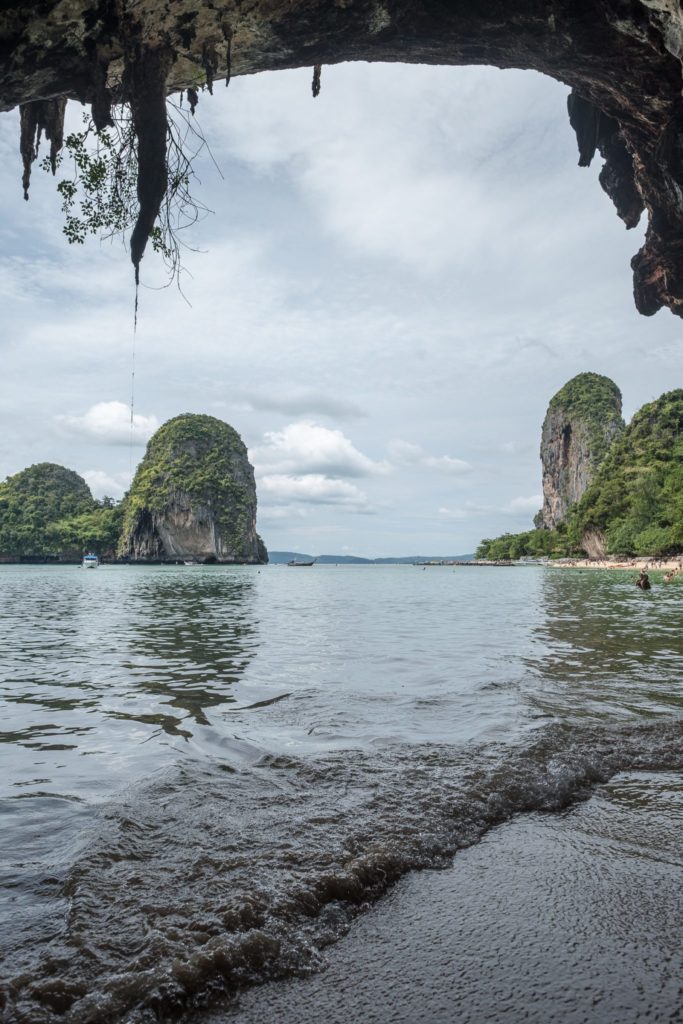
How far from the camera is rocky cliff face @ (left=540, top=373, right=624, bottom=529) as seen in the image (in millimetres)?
146875

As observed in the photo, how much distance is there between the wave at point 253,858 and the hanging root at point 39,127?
705 cm

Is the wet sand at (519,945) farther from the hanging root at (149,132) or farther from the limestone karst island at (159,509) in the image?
the limestone karst island at (159,509)

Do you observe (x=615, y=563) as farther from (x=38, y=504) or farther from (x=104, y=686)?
(x=38, y=504)

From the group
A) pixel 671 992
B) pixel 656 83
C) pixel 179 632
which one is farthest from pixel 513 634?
pixel 671 992

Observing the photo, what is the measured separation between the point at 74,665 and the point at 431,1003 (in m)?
10.3

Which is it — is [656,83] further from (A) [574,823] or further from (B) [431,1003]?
(B) [431,1003]

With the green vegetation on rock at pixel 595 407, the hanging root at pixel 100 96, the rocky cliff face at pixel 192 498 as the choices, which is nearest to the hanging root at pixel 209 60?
the hanging root at pixel 100 96

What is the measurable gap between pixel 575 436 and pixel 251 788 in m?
167

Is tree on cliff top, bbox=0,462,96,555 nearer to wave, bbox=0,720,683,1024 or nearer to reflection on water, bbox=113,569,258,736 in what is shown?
reflection on water, bbox=113,569,258,736

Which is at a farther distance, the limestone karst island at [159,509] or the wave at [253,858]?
the limestone karst island at [159,509]

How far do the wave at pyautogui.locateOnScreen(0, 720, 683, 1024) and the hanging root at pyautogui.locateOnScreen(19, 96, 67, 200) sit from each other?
7.05m

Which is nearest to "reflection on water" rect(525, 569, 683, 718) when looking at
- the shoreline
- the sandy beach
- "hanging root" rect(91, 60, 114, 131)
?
"hanging root" rect(91, 60, 114, 131)

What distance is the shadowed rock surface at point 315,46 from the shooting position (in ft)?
19.9

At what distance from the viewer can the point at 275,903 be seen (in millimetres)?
2734
